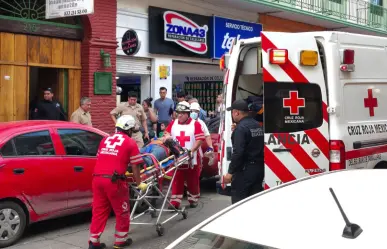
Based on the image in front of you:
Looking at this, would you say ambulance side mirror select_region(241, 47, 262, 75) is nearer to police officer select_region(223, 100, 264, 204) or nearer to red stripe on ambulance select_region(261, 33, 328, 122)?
red stripe on ambulance select_region(261, 33, 328, 122)

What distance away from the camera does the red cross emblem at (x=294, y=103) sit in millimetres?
5930

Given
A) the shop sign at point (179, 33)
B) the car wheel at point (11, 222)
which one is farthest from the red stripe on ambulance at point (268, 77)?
the shop sign at point (179, 33)

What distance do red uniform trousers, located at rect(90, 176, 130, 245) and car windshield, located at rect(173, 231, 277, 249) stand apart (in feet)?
11.0

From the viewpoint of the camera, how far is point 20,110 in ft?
35.6

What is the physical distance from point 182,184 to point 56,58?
5376 mm

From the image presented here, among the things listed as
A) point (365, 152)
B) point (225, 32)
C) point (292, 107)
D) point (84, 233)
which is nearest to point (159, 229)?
point (84, 233)

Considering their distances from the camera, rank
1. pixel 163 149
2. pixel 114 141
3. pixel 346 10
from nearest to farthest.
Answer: pixel 114 141, pixel 163 149, pixel 346 10

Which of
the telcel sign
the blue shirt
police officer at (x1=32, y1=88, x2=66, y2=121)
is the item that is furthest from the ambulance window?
the telcel sign

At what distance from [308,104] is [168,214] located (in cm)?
302

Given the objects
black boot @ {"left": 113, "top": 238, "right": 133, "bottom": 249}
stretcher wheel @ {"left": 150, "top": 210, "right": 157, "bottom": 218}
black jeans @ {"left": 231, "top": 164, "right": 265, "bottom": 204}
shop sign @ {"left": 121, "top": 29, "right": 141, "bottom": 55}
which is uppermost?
shop sign @ {"left": 121, "top": 29, "right": 141, "bottom": 55}

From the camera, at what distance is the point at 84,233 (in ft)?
22.4

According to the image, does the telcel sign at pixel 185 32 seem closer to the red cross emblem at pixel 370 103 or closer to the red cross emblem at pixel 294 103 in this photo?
the red cross emblem at pixel 370 103

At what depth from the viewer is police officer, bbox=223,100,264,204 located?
229 inches

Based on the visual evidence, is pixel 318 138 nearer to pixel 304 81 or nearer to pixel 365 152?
pixel 304 81
